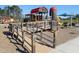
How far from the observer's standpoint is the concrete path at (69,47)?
147 inches

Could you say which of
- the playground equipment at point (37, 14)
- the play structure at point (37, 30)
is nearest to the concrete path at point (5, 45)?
the play structure at point (37, 30)

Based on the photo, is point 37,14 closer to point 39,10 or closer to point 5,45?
point 39,10

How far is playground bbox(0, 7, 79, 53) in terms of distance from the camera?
3.55 meters

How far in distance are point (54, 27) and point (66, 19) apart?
195 mm

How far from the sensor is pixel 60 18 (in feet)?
11.9

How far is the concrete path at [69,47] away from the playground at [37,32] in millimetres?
38

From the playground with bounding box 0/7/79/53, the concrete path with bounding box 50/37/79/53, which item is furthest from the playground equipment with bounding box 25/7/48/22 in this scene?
the concrete path with bounding box 50/37/79/53

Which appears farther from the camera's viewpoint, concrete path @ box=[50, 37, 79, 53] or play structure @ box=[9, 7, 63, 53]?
concrete path @ box=[50, 37, 79, 53]

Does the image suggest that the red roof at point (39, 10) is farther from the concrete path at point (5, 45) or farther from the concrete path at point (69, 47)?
the concrete path at point (69, 47)

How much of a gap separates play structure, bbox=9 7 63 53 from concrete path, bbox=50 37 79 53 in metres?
0.11

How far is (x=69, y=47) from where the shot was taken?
383cm

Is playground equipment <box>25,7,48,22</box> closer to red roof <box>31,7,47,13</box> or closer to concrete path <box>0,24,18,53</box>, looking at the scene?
red roof <box>31,7,47,13</box>

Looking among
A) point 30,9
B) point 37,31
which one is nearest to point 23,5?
point 30,9

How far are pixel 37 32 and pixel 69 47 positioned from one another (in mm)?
470
